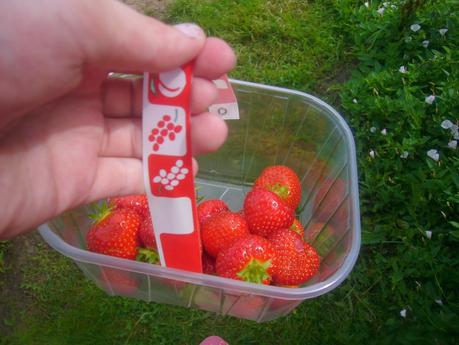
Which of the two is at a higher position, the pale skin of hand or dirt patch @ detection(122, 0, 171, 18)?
the pale skin of hand

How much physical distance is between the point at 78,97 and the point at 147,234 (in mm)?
314

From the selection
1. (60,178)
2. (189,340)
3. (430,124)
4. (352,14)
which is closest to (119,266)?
(60,178)

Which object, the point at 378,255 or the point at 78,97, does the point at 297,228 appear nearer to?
the point at 378,255

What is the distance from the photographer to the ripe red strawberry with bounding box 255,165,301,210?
1109 millimetres

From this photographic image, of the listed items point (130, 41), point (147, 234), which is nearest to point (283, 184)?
point (147, 234)

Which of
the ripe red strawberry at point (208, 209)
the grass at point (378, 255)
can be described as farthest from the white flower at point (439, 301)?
the ripe red strawberry at point (208, 209)

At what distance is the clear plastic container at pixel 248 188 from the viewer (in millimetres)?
898

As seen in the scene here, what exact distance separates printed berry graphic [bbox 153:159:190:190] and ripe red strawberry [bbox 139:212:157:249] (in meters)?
0.21

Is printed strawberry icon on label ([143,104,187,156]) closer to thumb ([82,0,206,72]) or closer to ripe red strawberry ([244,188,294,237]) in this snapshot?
thumb ([82,0,206,72])

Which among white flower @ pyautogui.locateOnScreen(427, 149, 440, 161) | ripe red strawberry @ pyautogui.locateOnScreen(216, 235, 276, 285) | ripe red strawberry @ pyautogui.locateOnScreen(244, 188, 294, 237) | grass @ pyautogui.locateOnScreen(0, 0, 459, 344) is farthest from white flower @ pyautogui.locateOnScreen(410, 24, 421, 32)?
ripe red strawberry @ pyautogui.locateOnScreen(216, 235, 276, 285)

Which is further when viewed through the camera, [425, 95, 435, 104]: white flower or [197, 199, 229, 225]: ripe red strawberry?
[425, 95, 435, 104]: white flower

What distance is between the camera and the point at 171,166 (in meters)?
0.78

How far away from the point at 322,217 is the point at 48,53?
0.71m

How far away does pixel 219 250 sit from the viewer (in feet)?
3.40
